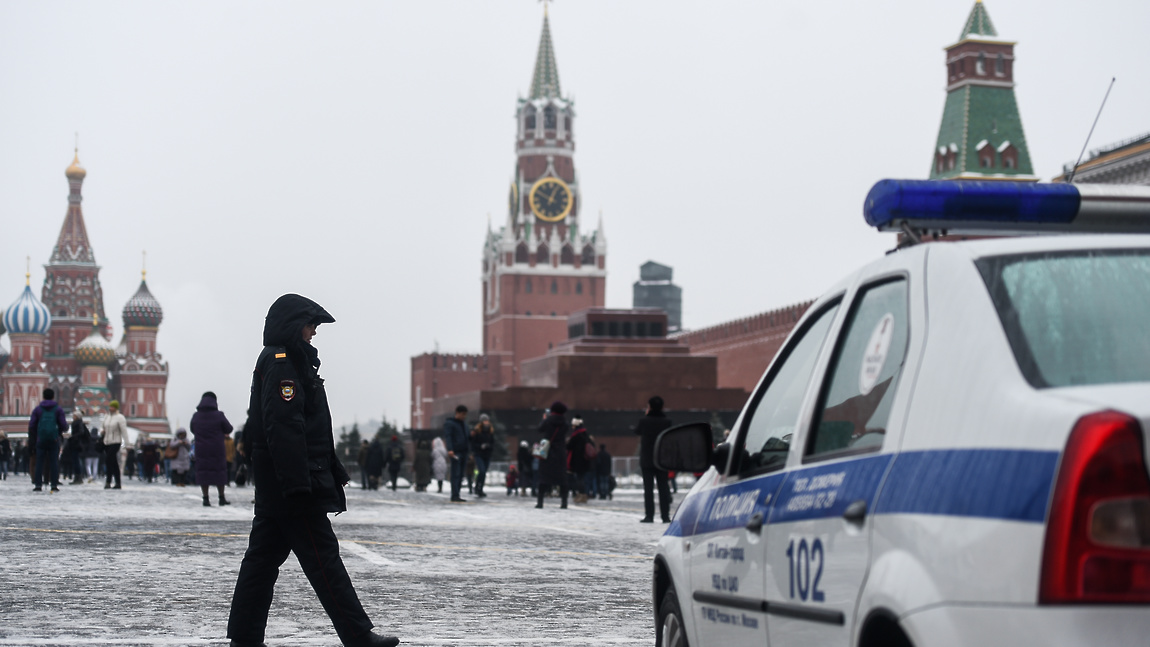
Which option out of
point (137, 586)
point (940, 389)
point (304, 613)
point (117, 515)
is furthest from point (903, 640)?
point (117, 515)

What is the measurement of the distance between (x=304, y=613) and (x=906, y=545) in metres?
6.28

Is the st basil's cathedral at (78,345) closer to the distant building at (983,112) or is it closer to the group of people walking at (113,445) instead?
the distant building at (983,112)

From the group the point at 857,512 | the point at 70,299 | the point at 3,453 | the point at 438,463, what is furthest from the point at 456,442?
the point at 70,299

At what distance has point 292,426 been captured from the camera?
271 inches

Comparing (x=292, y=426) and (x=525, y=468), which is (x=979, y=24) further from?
(x=292, y=426)

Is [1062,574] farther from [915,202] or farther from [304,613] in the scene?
[304,613]

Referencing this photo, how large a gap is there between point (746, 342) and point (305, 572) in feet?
340

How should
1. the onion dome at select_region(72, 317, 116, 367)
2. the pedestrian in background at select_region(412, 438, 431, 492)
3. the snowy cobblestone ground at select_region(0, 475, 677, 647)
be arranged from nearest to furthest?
the snowy cobblestone ground at select_region(0, 475, 677, 647) < the pedestrian in background at select_region(412, 438, 431, 492) < the onion dome at select_region(72, 317, 116, 367)

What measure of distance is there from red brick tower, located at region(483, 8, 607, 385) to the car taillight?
14652 cm

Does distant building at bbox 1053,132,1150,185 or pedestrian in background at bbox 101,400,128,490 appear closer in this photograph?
pedestrian in background at bbox 101,400,128,490

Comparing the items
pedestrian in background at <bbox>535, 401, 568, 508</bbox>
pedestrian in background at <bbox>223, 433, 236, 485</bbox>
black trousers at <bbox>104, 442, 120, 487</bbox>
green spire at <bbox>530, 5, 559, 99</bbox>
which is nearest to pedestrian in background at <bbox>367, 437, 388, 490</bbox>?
→ pedestrian in background at <bbox>223, 433, 236, 485</bbox>

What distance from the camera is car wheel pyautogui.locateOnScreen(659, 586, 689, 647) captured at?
4.95 meters

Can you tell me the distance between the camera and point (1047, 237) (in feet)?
11.6

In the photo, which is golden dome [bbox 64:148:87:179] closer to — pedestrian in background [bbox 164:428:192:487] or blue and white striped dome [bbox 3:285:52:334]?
blue and white striped dome [bbox 3:285:52:334]
